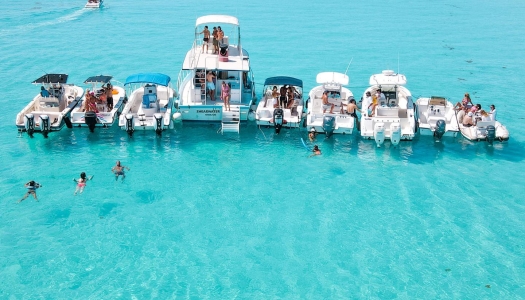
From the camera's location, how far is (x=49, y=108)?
977 inches

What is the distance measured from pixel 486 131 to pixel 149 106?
16.1 m

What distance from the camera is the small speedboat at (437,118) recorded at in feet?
77.6

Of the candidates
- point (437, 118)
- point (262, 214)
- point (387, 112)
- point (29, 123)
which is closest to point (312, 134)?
point (387, 112)

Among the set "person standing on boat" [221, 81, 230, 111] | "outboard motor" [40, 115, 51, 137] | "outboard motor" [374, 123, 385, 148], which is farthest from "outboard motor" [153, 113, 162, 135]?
"outboard motor" [374, 123, 385, 148]

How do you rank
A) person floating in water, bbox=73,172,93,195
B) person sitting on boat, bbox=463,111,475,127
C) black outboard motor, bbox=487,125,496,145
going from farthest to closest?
person sitting on boat, bbox=463,111,475,127 < black outboard motor, bbox=487,125,496,145 < person floating in water, bbox=73,172,93,195

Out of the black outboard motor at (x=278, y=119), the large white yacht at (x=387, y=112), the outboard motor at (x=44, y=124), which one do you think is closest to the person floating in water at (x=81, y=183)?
the outboard motor at (x=44, y=124)

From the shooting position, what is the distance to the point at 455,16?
185 ft

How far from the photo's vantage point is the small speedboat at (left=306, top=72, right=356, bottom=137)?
2394 centimetres

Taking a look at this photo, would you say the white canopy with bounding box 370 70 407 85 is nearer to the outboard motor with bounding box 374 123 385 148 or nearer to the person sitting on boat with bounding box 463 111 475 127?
the outboard motor with bounding box 374 123 385 148

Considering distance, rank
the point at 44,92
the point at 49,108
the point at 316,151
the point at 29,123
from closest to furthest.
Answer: the point at 316,151, the point at 29,123, the point at 49,108, the point at 44,92

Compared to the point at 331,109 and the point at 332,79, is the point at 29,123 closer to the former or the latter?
the point at 331,109

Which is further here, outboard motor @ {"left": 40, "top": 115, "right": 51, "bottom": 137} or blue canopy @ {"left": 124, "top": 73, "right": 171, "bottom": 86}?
blue canopy @ {"left": 124, "top": 73, "right": 171, "bottom": 86}

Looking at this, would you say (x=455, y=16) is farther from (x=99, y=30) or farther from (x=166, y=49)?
(x=99, y=30)

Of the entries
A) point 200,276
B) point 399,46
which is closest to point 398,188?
point 200,276
